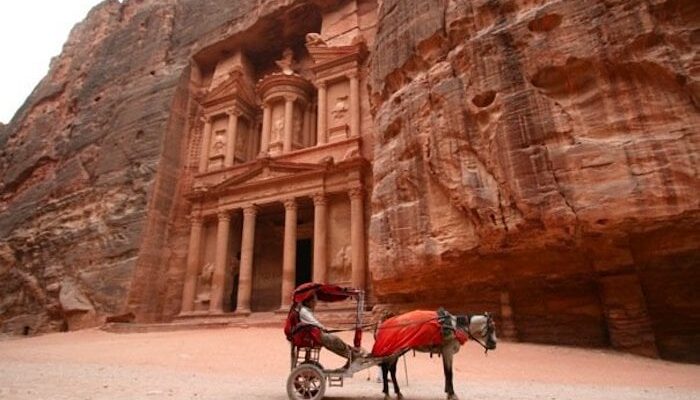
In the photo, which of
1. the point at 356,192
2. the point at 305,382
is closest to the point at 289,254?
the point at 356,192

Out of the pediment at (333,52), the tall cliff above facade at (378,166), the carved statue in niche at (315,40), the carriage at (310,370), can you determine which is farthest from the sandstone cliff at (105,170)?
the carriage at (310,370)

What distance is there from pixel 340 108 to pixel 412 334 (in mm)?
17286

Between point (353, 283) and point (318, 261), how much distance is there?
1.86 metres

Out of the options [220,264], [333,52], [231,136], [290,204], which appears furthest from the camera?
[231,136]

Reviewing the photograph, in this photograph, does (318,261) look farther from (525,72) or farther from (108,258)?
(525,72)

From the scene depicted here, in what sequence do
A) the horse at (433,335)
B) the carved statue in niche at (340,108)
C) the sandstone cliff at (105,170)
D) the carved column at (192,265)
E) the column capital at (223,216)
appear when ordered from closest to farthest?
the horse at (433,335), the sandstone cliff at (105,170), the carved column at (192,265), the column capital at (223,216), the carved statue in niche at (340,108)

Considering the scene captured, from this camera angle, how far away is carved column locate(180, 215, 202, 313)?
19.4 m

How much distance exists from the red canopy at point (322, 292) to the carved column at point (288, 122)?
16.4 metres

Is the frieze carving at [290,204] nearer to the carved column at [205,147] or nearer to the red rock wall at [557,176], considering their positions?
the carved column at [205,147]

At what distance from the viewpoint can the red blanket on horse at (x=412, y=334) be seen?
4859 mm

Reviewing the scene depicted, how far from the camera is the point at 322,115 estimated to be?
21234mm

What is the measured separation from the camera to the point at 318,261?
685 inches

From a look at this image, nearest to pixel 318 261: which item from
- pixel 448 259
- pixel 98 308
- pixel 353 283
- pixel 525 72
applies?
pixel 353 283

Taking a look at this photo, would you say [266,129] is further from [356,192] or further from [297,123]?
[356,192]
